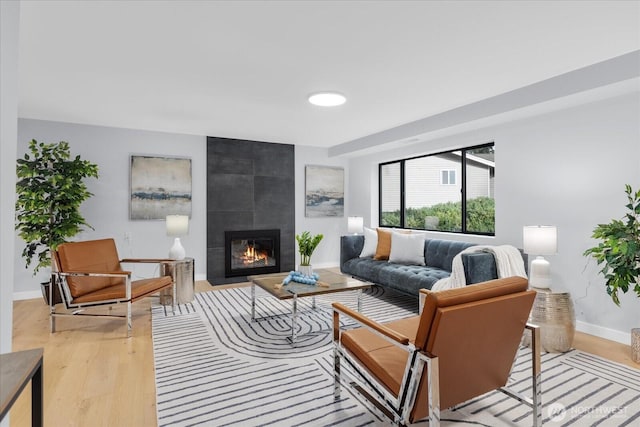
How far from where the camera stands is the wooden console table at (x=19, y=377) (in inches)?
38.5

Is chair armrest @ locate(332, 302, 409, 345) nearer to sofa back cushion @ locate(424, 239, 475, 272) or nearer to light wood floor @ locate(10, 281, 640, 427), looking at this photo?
light wood floor @ locate(10, 281, 640, 427)

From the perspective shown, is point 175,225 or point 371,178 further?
point 371,178

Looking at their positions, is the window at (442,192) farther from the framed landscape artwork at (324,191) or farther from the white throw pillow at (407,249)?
the framed landscape artwork at (324,191)

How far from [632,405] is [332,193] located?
17.4 feet

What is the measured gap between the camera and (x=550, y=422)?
6.50 ft

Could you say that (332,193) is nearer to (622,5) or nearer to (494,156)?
(494,156)

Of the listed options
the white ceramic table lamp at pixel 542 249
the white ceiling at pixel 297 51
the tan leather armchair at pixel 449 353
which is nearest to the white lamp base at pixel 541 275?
the white ceramic table lamp at pixel 542 249

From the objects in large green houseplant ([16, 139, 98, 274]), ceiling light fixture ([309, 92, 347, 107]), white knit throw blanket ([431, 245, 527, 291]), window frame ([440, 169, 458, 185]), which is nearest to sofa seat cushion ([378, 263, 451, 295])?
white knit throw blanket ([431, 245, 527, 291])

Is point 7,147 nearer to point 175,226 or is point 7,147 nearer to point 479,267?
point 175,226

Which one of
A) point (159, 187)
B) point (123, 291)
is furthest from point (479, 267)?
point (159, 187)

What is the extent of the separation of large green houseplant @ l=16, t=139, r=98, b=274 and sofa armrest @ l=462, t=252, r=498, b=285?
4.55 metres

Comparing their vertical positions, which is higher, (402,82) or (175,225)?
(402,82)

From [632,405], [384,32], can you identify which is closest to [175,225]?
[384,32]

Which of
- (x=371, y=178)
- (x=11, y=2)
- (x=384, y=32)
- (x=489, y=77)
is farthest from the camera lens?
(x=371, y=178)
